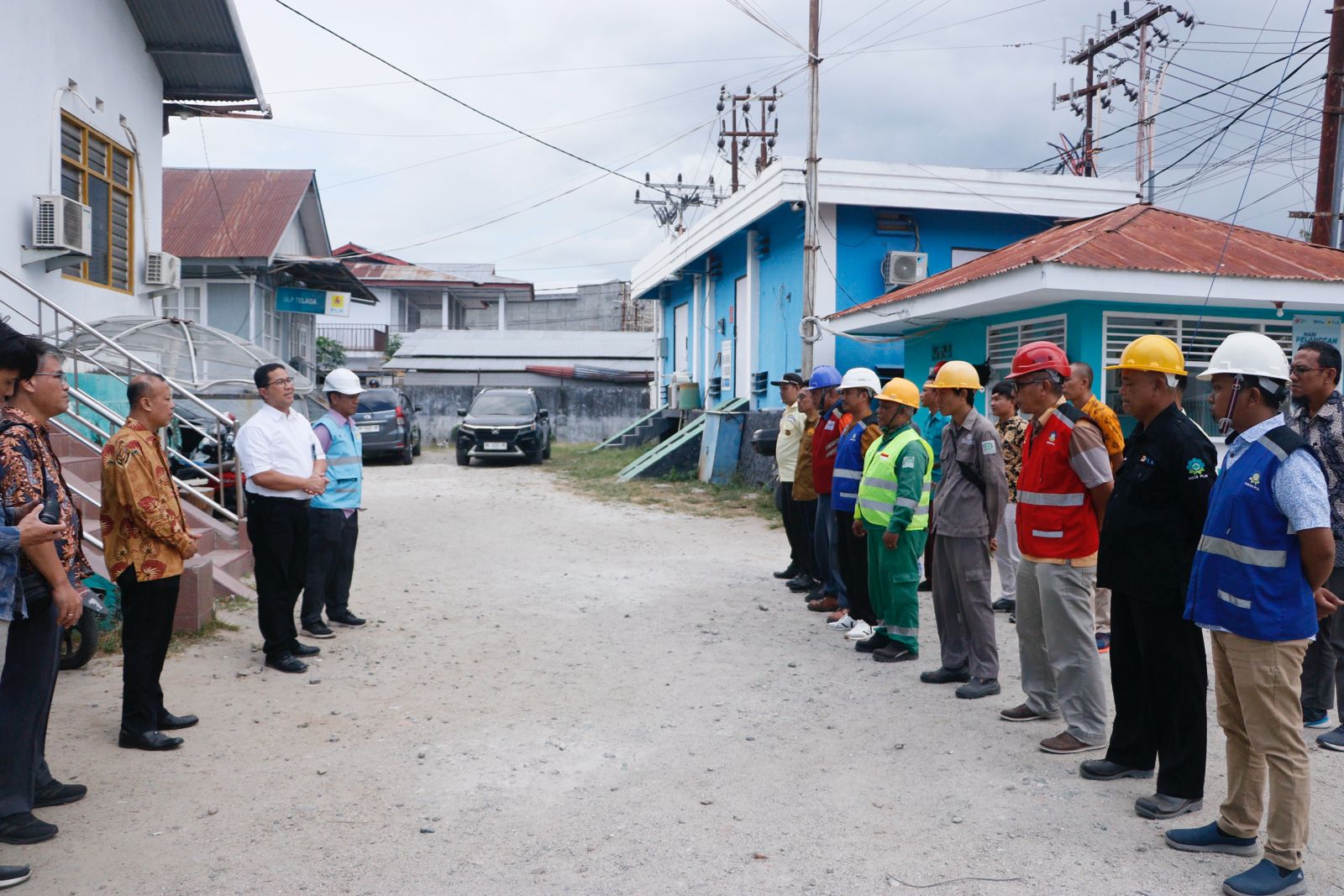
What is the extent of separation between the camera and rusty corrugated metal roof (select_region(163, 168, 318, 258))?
842 inches

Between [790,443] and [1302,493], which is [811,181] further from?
[1302,493]

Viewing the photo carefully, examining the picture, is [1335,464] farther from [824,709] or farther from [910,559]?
[824,709]

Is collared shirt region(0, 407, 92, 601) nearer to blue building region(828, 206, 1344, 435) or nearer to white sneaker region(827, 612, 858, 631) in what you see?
white sneaker region(827, 612, 858, 631)

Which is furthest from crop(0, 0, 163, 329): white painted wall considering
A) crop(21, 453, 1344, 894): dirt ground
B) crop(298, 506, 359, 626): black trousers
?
crop(21, 453, 1344, 894): dirt ground

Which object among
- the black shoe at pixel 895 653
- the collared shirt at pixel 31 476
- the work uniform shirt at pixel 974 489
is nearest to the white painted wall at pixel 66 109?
the collared shirt at pixel 31 476

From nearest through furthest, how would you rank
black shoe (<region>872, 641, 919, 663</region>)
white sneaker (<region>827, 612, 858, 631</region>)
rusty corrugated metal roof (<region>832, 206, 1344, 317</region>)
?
1. black shoe (<region>872, 641, 919, 663</region>)
2. white sneaker (<region>827, 612, 858, 631</region>)
3. rusty corrugated metal roof (<region>832, 206, 1344, 317</region>)

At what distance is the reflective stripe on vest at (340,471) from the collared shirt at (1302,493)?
17.1ft

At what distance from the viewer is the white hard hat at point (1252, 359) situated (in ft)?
11.6

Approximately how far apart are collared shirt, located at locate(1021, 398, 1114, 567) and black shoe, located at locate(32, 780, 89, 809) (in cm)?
441

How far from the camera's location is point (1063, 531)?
476 cm

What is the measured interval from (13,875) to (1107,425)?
19.4ft

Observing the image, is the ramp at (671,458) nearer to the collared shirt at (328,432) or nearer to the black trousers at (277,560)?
the collared shirt at (328,432)

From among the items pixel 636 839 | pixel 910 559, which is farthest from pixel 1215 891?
pixel 910 559

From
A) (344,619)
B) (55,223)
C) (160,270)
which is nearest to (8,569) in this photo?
(344,619)
